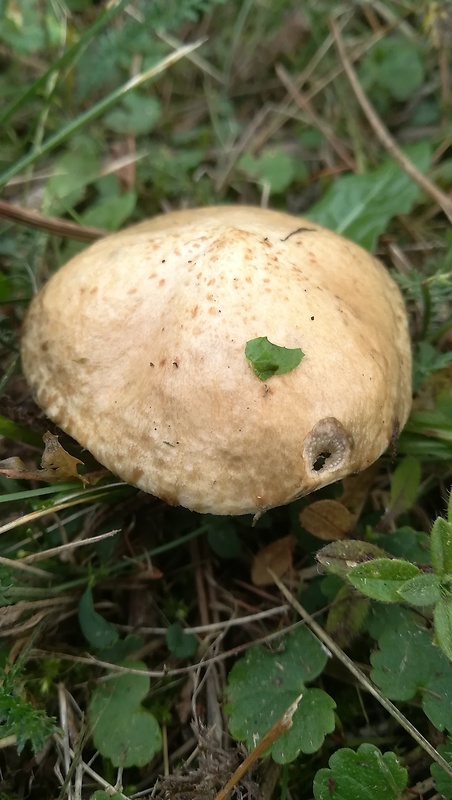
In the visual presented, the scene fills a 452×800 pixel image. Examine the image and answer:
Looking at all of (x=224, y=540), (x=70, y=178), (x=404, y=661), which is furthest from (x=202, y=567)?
(x=70, y=178)

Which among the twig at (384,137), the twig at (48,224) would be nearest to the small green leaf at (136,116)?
the twig at (48,224)

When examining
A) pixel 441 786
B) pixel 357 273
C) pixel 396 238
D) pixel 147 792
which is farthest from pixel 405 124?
pixel 147 792

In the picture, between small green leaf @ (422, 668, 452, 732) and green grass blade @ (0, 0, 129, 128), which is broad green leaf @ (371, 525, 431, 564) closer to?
small green leaf @ (422, 668, 452, 732)

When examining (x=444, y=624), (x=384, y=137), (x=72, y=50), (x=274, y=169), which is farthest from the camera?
(x=274, y=169)

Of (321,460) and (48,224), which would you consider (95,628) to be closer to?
(321,460)

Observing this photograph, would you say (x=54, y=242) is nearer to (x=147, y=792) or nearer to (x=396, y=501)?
(x=396, y=501)

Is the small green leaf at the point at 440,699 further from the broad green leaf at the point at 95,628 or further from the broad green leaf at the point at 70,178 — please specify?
the broad green leaf at the point at 70,178
